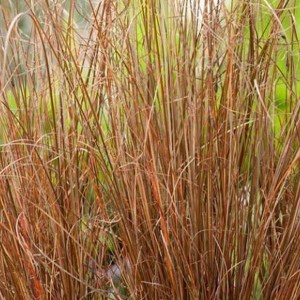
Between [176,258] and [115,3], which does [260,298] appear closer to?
[176,258]

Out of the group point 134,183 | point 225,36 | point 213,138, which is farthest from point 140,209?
point 225,36

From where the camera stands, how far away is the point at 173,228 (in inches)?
46.3

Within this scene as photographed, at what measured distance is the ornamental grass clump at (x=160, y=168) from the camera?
1185 mm

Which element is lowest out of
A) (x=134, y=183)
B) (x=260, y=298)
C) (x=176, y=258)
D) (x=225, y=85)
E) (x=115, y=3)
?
(x=260, y=298)

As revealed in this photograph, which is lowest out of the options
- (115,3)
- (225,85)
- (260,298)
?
(260,298)

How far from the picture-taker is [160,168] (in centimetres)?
122

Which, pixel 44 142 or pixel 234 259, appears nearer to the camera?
pixel 234 259

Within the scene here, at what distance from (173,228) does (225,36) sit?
0.33 m

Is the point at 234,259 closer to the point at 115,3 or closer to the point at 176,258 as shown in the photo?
the point at 176,258

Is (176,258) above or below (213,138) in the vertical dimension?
below

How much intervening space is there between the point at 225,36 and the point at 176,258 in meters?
0.37

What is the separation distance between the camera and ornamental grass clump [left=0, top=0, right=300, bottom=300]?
1.18 m

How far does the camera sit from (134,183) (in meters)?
1.19

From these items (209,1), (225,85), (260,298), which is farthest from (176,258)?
(209,1)
